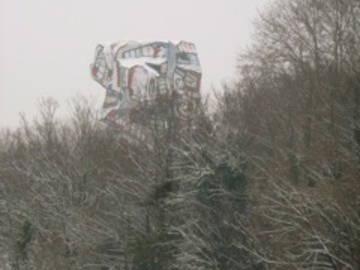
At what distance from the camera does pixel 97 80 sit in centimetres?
5916

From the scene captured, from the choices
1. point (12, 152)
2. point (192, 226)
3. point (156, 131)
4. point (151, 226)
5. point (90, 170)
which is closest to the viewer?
point (192, 226)

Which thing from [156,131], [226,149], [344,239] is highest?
[156,131]

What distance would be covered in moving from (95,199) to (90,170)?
8.73 feet

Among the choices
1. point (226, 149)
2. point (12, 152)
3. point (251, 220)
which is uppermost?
point (12, 152)

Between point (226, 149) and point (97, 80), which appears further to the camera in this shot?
point (97, 80)

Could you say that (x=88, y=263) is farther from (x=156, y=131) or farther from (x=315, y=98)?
(x=315, y=98)

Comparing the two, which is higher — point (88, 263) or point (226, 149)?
point (226, 149)

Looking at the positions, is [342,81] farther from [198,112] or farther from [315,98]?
[198,112]

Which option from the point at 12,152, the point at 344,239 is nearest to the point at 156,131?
the point at 344,239

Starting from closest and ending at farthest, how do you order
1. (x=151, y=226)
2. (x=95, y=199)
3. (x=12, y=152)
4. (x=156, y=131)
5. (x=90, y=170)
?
1. (x=151, y=226)
2. (x=156, y=131)
3. (x=95, y=199)
4. (x=90, y=170)
5. (x=12, y=152)

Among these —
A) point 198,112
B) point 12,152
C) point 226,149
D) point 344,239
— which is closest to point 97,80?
point 12,152

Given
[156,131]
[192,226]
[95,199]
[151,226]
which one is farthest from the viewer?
[95,199]

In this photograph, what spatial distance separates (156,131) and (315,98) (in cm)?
513

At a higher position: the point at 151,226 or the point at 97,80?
the point at 97,80
